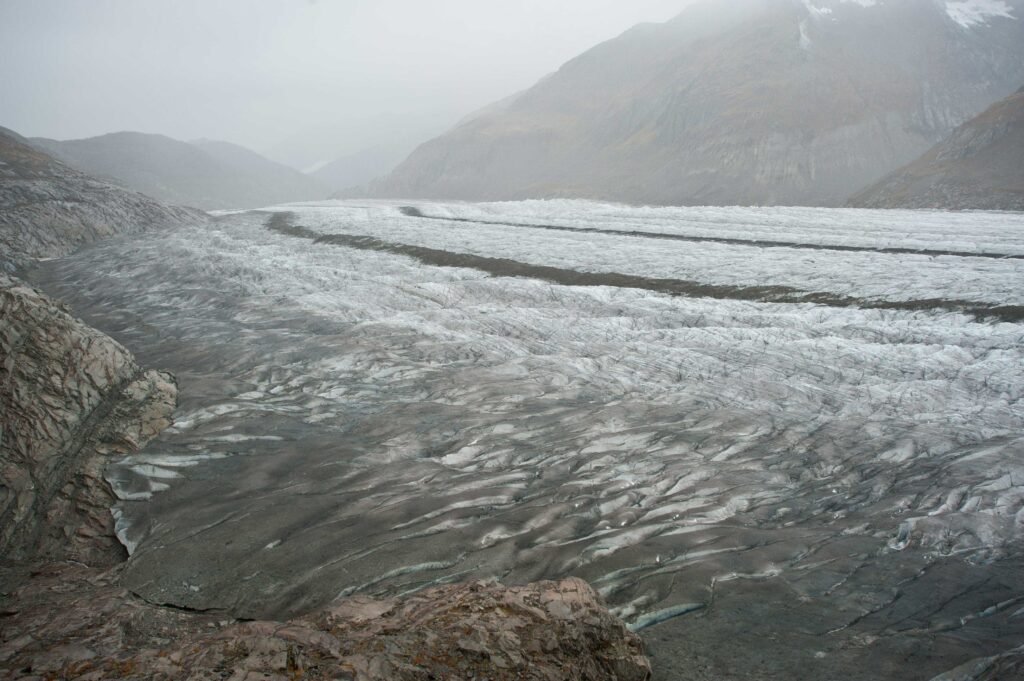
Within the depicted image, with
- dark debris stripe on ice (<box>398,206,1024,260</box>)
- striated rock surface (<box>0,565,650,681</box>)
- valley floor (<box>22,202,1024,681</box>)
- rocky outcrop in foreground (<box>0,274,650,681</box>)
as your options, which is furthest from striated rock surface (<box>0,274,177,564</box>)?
dark debris stripe on ice (<box>398,206,1024,260</box>)

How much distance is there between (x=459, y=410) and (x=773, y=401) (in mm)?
4198

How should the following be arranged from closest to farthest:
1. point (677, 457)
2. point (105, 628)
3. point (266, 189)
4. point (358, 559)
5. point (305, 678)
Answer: point (305, 678)
point (105, 628)
point (358, 559)
point (677, 457)
point (266, 189)

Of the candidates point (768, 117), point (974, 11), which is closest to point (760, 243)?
point (768, 117)

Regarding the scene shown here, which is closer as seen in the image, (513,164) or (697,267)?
(697,267)

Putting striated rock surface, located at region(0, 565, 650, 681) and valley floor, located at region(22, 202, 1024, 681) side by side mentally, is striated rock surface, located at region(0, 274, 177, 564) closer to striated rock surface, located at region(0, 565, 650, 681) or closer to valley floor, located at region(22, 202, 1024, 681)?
valley floor, located at region(22, 202, 1024, 681)

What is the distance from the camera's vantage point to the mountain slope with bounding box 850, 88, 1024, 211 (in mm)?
40812

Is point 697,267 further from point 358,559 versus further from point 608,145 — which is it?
point 608,145

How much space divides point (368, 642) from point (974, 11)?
122 meters

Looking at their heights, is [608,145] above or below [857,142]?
above

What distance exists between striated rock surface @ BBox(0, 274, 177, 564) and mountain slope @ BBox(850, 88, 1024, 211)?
150ft

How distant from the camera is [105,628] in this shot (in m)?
3.96

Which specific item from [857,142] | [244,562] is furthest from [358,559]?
[857,142]

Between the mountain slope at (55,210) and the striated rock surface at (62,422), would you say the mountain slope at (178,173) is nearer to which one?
the mountain slope at (55,210)

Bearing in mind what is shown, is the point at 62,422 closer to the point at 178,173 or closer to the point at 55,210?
the point at 55,210
